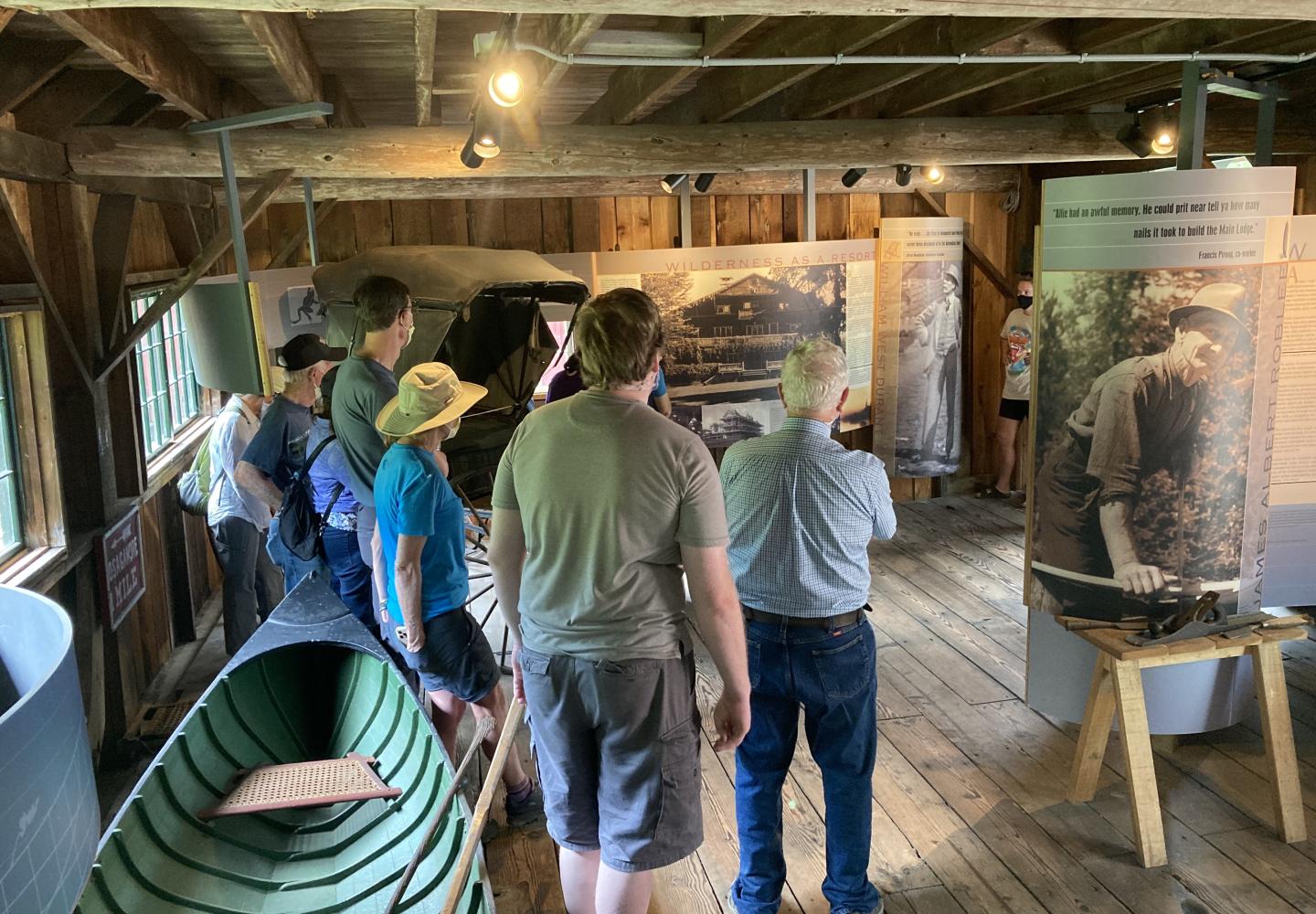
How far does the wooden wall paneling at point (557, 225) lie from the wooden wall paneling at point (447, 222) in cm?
57

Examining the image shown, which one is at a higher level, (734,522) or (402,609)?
(734,522)

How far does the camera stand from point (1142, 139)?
557cm

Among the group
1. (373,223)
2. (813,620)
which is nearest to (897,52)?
(813,620)

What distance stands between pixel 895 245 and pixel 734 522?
18.7ft

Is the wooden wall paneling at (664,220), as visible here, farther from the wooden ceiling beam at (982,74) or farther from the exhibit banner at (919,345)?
the wooden ceiling beam at (982,74)

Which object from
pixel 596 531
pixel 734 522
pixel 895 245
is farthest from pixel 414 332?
pixel 895 245

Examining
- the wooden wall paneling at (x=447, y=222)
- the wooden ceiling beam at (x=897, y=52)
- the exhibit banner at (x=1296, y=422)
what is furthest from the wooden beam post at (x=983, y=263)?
the exhibit banner at (x=1296, y=422)

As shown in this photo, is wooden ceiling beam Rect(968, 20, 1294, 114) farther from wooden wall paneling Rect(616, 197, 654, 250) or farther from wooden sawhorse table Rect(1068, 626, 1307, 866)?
wooden wall paneling Rect(616, 197, 654, 250)

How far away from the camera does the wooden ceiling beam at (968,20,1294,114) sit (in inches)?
150

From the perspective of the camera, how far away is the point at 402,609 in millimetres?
3027

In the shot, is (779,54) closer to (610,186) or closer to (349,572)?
(349,572)

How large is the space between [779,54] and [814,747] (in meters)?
2.66

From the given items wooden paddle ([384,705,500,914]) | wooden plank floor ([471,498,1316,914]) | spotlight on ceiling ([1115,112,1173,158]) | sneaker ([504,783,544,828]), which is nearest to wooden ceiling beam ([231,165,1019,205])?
spotlight on ceiling ([1115,112,1173,158])

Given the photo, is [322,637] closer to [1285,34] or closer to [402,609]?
[402,609]
